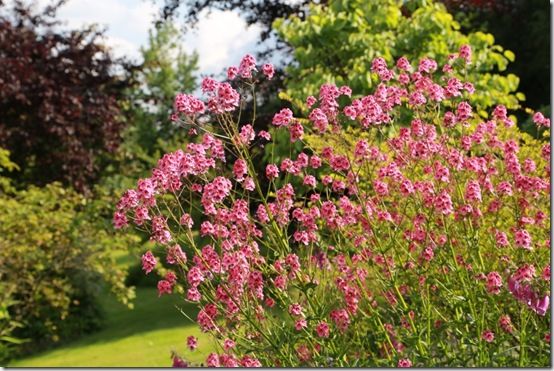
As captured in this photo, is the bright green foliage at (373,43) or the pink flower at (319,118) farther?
the bright green foliage at (373,43)

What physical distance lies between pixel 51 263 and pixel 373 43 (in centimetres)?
395

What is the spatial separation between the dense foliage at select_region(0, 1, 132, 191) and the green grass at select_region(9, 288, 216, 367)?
1.75 meters

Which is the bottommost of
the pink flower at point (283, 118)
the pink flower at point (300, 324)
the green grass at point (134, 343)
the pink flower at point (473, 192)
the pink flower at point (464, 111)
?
the green grass at point (134, 343)

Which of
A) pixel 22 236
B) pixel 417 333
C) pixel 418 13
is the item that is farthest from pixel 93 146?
pixel 417 333

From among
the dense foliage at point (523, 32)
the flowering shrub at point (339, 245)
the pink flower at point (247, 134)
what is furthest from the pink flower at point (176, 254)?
the dense foliage at point (523, 32)

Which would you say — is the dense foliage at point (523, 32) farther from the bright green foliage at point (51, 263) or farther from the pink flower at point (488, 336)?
the pink flower at point (488, 336)

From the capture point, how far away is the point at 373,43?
777cm

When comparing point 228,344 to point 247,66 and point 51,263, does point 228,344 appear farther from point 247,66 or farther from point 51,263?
point 51,263

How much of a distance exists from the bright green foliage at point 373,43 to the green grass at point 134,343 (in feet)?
8.65

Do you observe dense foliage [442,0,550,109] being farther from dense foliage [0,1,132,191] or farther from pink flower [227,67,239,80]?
pink flower [227,67,239,80]

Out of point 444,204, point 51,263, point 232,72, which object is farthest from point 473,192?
point 51,263

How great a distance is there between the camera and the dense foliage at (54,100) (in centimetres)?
965

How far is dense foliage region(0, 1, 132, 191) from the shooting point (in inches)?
380

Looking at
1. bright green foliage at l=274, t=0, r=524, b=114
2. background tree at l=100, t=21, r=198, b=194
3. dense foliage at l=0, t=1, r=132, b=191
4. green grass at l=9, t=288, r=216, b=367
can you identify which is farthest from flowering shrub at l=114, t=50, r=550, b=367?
background tree at l=100, t=21, r=198, b=194
